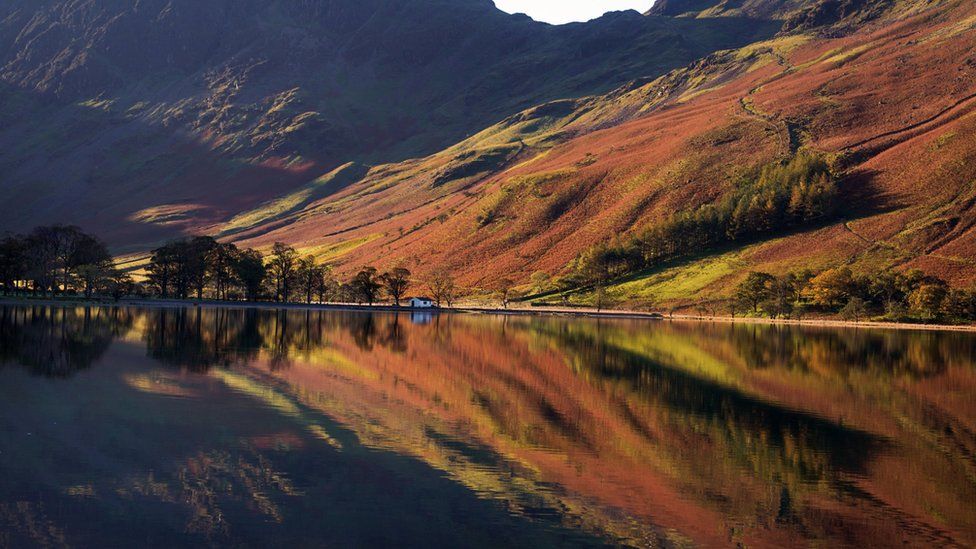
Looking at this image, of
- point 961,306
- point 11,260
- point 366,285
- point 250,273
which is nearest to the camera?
point 961,306

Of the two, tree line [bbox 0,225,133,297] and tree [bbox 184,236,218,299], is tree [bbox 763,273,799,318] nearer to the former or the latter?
tree [bbox 184,236,218,299]

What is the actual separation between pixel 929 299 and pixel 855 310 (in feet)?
36.6

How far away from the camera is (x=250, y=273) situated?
167000 millimetres

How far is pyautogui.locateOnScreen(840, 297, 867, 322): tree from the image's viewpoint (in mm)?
139125

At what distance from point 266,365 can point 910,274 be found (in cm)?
12000

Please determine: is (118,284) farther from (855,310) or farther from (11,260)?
(855,310)

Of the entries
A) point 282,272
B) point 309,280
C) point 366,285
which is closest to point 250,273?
point 282,272

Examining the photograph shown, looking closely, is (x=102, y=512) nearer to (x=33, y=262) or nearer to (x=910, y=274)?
(x=910, y=274)

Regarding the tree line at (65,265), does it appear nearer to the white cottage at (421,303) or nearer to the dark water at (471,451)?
the white cottage at (421,303)

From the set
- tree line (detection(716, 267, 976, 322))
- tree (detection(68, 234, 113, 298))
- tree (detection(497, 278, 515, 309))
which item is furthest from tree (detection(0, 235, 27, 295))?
tree line (detection(716, 267, 976, 322))

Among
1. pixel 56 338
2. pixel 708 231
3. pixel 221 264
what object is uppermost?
pixel 708 231

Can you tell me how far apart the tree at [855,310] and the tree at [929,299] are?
24.3 ft

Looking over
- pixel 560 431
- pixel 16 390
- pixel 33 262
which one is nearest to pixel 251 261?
pixel 33 262

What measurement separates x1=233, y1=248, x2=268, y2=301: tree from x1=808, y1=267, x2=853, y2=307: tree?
10336 cm
